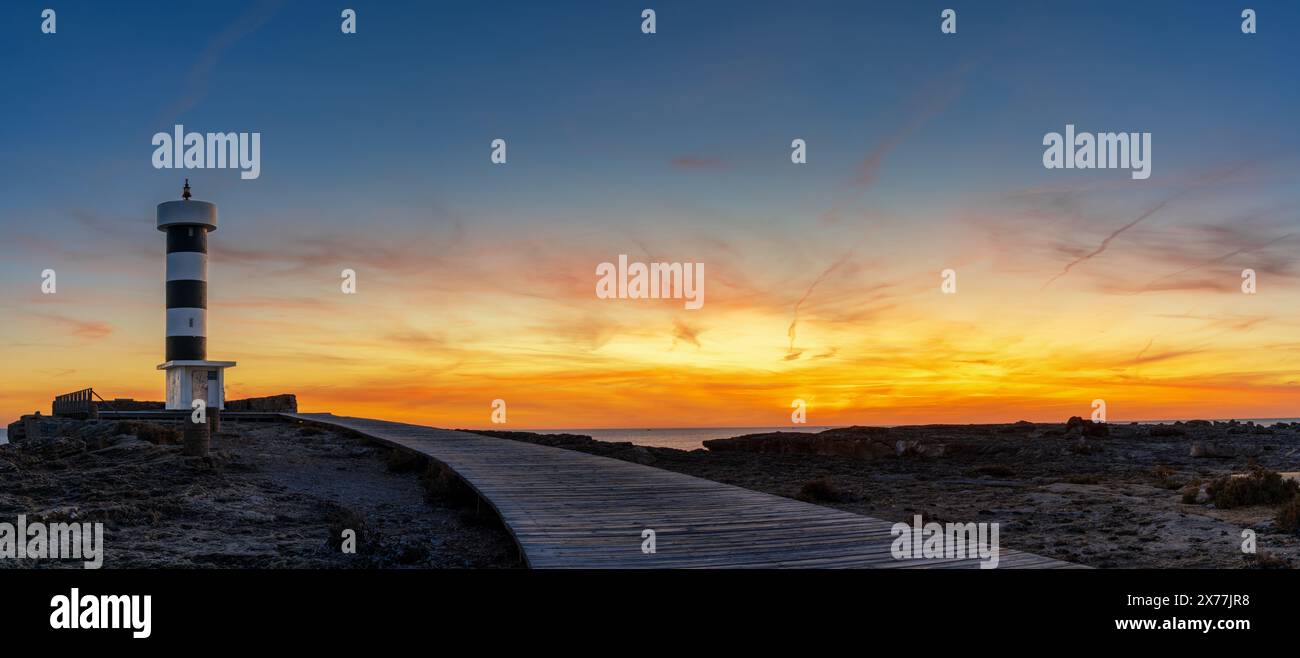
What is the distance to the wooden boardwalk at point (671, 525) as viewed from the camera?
302 inches

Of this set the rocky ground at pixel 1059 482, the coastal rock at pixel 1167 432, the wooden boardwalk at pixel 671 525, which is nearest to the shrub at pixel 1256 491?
the rocky ground at pixel 1059 482

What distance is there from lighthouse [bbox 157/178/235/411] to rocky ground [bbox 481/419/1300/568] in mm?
16905

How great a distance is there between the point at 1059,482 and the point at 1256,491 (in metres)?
5.45

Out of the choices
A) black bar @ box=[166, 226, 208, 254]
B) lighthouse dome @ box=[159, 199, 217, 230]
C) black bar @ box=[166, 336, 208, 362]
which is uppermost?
lighthouse dome @ box=[159, 199, 217, 230]

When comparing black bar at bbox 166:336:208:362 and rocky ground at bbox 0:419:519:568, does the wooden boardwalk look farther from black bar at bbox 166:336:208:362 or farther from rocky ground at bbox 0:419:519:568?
black bar at bbox 166:336:208:362

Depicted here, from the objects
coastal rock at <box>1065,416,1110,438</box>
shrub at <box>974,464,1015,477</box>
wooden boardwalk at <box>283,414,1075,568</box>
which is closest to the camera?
wooden boardwalk at <box>283,414,1075,568</box>

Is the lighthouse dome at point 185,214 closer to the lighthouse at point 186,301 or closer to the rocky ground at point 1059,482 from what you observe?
the lighthouse at point 186,301

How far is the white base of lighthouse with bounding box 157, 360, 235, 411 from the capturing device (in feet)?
123

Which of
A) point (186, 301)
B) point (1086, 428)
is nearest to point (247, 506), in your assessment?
point (186, 301)

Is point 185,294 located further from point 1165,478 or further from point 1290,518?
point 1290,518

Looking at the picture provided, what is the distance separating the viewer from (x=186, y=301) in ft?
122

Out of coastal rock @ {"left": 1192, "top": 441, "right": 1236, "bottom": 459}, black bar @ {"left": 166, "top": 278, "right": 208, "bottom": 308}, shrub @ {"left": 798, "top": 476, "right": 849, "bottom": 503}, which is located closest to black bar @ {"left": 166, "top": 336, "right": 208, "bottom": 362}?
black bar @ {"left": 166, "top": 278, "right": 208, "bottom": 308}
